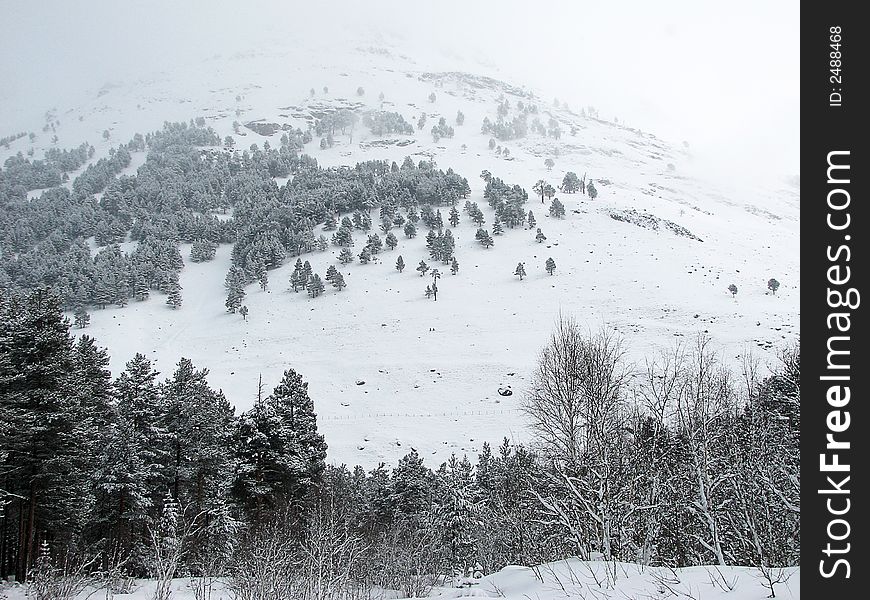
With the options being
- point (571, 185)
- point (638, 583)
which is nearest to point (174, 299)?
point (638, 583)

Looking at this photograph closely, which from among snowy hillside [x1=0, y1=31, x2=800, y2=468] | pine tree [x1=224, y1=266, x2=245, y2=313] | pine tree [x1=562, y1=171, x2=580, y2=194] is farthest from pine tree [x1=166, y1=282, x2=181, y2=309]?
pine tree [x1=562, y1=171, x2=580, y2=194]

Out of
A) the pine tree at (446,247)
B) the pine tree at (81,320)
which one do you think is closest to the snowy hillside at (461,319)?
the pine tree at (81,320)

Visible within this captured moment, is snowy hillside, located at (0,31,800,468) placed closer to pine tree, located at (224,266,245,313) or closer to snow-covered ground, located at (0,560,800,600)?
pine tree, located at (224,266,245,313)

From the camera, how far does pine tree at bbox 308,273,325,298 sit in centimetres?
9581

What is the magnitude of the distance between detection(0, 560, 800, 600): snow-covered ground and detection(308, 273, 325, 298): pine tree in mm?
90693

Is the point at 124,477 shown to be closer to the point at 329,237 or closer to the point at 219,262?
the point at 329,237

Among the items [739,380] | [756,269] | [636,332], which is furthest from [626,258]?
[739,380]

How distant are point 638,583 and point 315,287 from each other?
306 ft

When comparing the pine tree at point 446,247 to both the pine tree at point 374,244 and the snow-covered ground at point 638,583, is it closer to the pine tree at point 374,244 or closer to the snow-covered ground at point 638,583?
the pine tree at point 374,244

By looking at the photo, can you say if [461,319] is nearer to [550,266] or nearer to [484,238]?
[550,266]

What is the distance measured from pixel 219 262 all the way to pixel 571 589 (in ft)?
432

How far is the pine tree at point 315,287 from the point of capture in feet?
314

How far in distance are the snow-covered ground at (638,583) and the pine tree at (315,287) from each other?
9069cm
